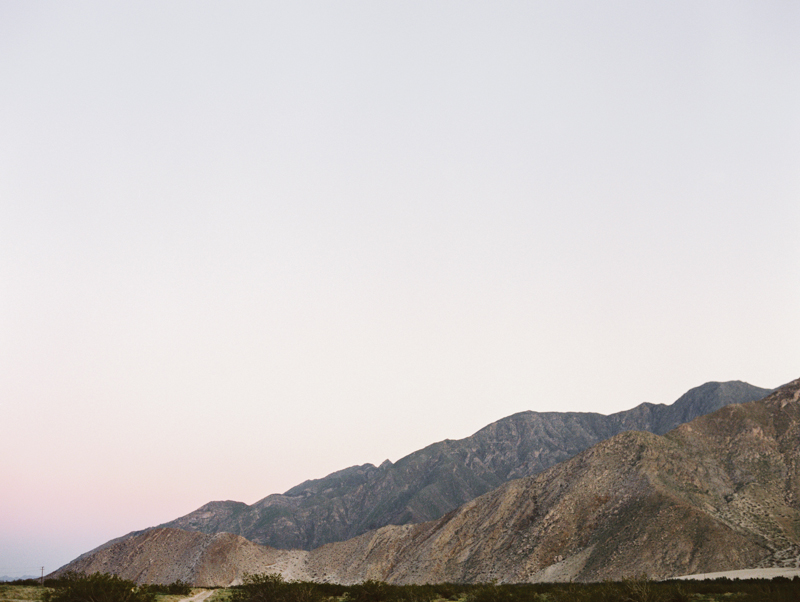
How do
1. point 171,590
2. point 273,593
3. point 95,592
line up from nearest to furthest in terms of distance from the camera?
point 95,592
point 273,593
point 171,590

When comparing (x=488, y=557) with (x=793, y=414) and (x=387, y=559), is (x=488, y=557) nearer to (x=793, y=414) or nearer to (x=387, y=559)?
(x=387, y=559)

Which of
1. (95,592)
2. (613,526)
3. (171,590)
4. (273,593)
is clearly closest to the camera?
(95,592)

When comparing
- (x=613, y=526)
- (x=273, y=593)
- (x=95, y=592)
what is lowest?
(x=613, y=526)

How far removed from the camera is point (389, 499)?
199875 millimetres

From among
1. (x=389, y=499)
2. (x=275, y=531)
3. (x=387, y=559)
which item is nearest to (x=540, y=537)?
(x=387, y=559)

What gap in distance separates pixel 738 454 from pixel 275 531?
161m

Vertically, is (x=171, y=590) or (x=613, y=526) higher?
(x=171, y=590)

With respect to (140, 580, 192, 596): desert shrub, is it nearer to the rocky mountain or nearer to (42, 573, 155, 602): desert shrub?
(42, 573, 155, 602): desert shrub

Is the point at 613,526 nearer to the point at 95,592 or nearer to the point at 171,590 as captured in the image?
the point at 171,590

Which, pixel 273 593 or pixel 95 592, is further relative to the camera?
pixel 273 593

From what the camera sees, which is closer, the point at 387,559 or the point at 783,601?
the point at 783,601

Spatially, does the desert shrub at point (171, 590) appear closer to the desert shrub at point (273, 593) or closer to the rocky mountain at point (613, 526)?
the desert shrub at point (273, 593)

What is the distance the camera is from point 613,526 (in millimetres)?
70562

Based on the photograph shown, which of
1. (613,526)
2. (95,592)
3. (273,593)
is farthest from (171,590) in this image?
(613,526)
